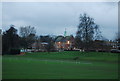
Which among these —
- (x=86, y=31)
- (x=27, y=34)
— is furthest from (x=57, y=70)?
(x=27, y=34)

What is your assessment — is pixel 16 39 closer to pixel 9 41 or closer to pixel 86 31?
pixel 9 41

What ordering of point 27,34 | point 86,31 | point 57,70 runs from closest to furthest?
point 57,70 < point 86,31 < point 27,34

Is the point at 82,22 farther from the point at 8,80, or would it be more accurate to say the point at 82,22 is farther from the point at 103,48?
the point at 8,80

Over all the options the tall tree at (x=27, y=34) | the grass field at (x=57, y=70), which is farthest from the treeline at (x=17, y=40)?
the grass field at (x=57, y=70)

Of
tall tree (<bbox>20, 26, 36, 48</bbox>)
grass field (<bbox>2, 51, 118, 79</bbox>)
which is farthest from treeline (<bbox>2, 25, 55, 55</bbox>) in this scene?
grass field (<bbox>2, 51, 118, 79</bbox>)

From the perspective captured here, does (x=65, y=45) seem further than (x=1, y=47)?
Yes

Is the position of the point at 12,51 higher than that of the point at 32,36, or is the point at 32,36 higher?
the point at 32,36

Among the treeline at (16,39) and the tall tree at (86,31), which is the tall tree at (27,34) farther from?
the tall tree at (86,31)

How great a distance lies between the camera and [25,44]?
108 m

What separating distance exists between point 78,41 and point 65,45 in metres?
92.0

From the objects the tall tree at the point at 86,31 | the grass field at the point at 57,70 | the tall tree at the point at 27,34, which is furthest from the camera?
the tall tree at the point at 27,34

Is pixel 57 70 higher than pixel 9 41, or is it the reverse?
pixel 9 41

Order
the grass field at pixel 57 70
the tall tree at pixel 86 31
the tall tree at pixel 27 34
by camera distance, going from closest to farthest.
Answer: the grass field at pixel 57 70 → the tall tree at pixel 86 31 → the tall tree at pixel 27 34

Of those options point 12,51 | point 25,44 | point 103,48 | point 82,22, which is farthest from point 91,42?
point 25,44
